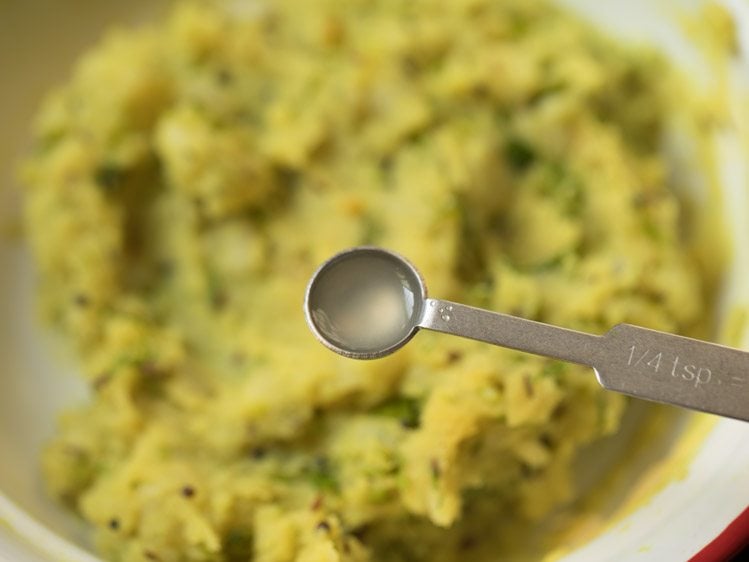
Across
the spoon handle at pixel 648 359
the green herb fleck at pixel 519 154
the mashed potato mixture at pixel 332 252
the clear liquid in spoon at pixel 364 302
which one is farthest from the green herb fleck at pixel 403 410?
the green herb fleck at pixel 519 154

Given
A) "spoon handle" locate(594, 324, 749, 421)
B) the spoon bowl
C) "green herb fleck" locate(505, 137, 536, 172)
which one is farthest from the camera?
"green herb fleck" locate(505, 137, 536, 172)

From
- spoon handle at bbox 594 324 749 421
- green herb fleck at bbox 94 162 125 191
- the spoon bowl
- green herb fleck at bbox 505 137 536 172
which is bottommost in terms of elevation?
spoon handle at bbox 594 324 749 421

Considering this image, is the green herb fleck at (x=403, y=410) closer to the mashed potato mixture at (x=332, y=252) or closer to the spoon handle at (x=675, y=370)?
the mashed potato mixture at (x=332, y=252)

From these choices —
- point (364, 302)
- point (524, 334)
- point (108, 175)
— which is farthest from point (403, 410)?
point (108, 175)

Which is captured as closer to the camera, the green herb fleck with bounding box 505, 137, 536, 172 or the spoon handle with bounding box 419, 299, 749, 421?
the spoon handle with bounding box 419, 299, 749, 421

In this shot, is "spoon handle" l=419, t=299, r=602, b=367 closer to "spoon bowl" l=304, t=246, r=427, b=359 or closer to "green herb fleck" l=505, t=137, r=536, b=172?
"spoon bowl" l=304, t=246, r=427, b=359

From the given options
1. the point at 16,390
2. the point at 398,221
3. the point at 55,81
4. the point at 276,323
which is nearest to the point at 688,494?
the point at 398,221

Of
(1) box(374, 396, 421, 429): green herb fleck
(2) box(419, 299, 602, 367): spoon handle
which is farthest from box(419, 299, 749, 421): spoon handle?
(1) box(374, 396, 421, 429): green herb fleck

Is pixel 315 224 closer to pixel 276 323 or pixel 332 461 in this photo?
pixel 276 323

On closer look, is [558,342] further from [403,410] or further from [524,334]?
[403,410]
